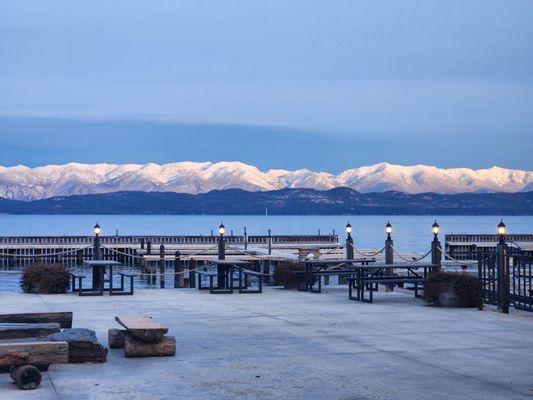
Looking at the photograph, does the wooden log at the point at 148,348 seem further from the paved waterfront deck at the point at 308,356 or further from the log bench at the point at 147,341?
the paved waterfront deck at the point at 308,356

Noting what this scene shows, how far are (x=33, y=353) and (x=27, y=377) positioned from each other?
32 centimetres

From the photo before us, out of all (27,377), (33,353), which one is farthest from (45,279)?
(27,377)

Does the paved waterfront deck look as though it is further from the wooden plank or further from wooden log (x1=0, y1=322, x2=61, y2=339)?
wooden log (x1=0, y1=322, x2=61, y2=339)

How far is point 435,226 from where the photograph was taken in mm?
21125

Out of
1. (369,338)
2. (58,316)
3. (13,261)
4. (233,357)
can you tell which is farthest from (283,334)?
(13,261)

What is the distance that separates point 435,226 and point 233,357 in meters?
11.9

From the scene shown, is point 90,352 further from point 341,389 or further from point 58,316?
point 341,389

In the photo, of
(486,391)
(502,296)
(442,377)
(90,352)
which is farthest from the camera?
(502,296)

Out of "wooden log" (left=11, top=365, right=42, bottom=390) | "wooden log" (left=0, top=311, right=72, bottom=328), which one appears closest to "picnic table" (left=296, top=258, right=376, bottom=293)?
"wooden log" (left=0, top=311, right=72, bottom=328)

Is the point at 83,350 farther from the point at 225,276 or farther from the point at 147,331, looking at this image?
the point at 225,276

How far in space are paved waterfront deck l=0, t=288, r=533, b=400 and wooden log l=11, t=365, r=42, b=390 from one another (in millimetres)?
126

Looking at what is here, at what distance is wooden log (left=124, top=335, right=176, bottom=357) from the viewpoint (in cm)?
1004

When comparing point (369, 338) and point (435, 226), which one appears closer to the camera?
point (369, 338)

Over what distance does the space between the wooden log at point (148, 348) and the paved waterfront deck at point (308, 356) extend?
163 millimetres
